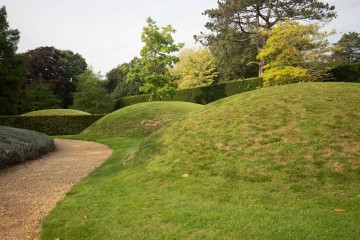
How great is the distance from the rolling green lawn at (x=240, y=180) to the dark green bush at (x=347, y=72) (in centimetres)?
1378

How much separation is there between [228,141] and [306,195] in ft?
10.5

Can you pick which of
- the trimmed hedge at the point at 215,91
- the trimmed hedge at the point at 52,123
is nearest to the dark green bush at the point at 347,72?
the trimmed hedge at the point at 215,91

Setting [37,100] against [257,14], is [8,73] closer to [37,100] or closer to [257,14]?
[37,100]

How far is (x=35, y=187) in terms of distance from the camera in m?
7.62

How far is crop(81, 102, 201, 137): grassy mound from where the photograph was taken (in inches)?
Result: 795

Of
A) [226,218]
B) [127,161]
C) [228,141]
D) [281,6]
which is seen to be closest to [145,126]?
[127,161]

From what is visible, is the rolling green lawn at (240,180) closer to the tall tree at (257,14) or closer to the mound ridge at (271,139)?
the mound ridge at (271,139)

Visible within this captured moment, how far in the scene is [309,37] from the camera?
22.5 m

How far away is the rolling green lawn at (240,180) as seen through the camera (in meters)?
4.32

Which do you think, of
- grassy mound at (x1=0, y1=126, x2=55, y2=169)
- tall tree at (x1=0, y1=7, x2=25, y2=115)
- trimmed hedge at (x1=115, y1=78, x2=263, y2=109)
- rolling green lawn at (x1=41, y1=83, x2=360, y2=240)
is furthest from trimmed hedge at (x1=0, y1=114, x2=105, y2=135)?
rolling green lawn at (x1=41, y1=83, x2=360, y2=240)

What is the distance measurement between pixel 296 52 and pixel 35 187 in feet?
68.4

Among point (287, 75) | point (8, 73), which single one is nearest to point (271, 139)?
point (287, 75)

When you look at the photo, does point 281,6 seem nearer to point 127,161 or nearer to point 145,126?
point 145,126

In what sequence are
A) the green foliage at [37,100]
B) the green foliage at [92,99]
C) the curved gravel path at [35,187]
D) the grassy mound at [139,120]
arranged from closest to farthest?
the curved gravel path at [35,187] < the grassy mound at [139,120] < the green foliage at [37,100] < the green foliage at [92,99]
